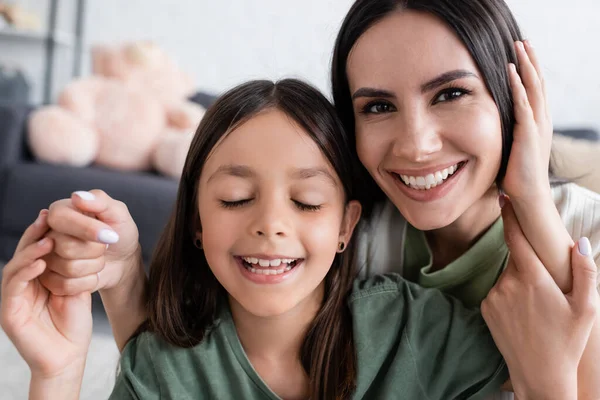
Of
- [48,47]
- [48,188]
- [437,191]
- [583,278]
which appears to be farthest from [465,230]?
[48,47]

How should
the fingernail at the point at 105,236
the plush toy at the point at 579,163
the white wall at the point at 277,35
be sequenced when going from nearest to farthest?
the fingernail at the point at 105,236 < the plush toy at the point at 579,163 < the white wall at the point at 277,35

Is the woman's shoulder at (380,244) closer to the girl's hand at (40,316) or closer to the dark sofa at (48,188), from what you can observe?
the girl's hand at (40,316)

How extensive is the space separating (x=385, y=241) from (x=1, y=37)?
142 inches

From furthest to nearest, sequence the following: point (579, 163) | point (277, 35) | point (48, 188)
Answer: point (277, 35), point (48, 188), point (579, 163)

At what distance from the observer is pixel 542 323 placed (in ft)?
3.08

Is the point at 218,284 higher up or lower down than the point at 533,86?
lower down


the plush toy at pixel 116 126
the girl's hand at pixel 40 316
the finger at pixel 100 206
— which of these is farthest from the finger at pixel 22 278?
the plush toy at pixel 116 126

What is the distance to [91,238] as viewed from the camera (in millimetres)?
859

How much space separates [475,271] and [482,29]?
0.47 meters

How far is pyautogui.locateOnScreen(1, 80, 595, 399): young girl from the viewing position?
3.09 ft

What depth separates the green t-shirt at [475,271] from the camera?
3.85 ft

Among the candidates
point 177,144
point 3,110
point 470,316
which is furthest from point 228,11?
point 470,316

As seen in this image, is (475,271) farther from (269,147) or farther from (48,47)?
(48,47)

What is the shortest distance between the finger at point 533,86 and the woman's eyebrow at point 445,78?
10 cm
